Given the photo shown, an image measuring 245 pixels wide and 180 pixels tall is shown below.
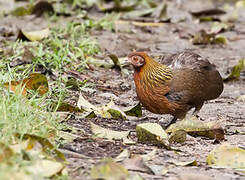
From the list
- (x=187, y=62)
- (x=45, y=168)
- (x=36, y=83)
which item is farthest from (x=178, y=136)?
(x=45, y=168)

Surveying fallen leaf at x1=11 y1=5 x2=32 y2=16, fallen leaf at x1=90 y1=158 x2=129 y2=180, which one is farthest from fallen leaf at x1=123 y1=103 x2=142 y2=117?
fallen leaf at x1=11 y1=5 x2=32 y2=16

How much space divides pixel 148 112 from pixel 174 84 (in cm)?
66

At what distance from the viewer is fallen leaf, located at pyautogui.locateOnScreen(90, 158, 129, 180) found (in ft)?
10.1

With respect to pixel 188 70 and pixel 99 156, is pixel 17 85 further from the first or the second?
pixel 188 70

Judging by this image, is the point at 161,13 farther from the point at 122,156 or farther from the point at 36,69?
the point at 122,156

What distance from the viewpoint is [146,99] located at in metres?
4.91

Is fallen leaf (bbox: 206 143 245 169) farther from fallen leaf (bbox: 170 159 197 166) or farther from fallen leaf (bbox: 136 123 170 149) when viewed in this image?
fallen leaf (bbox: 136 123 170 149)

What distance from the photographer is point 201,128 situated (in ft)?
14.9

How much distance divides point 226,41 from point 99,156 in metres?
5.39

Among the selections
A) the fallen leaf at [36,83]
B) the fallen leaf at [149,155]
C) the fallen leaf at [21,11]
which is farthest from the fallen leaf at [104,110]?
the fallen leaf at [21,11]

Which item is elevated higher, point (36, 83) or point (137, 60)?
point (137, 60)

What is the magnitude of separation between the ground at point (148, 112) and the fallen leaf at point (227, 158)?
2.7 inches

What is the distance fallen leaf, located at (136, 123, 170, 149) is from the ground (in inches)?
2.4

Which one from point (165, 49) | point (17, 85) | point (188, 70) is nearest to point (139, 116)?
point (188, 70)
